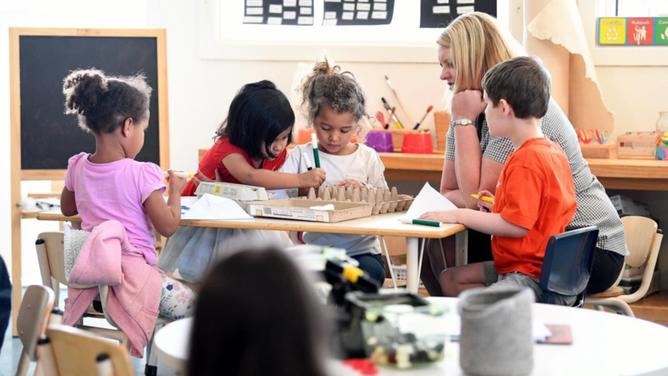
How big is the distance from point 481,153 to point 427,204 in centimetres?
37

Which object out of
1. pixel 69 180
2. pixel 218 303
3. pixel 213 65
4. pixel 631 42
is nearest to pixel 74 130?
pixel 213 65

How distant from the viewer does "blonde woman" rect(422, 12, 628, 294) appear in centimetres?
321

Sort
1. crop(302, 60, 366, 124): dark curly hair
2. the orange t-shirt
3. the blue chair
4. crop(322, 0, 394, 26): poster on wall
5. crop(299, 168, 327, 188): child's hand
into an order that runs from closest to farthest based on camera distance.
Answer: the blue chair → the orange t-shirt → crop(299, 168, 327, 188): child's hand → crop(302, 60, 366, 124): dark curly hair → crop(322, 0, 394, 26): poster on wall

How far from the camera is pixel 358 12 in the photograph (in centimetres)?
499

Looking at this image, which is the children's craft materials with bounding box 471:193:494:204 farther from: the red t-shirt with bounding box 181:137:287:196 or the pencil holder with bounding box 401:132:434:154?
the pencil holder with bounding box 401:132:434:154

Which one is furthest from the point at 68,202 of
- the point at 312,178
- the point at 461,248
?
the point at 461,248

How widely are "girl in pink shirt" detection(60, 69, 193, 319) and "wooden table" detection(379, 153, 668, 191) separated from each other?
1.43 m

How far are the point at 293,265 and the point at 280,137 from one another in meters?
2.56

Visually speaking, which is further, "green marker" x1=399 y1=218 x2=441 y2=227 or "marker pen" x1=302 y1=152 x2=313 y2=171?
"marker pen" x1=302 y1=152 x2=313 y2=171

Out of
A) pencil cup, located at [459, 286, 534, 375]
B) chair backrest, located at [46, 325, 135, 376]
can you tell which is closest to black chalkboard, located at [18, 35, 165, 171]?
chair backrest, located at [46, 325, 135, 376]

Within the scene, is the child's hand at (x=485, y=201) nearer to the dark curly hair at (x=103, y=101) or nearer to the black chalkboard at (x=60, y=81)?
the dark curly hair at (x=103, y=101)

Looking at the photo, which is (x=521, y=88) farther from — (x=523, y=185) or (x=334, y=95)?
(x=334, y=95)

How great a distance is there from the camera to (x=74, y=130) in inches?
178

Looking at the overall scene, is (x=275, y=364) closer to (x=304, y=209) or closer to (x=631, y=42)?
(x=304, y=209)
